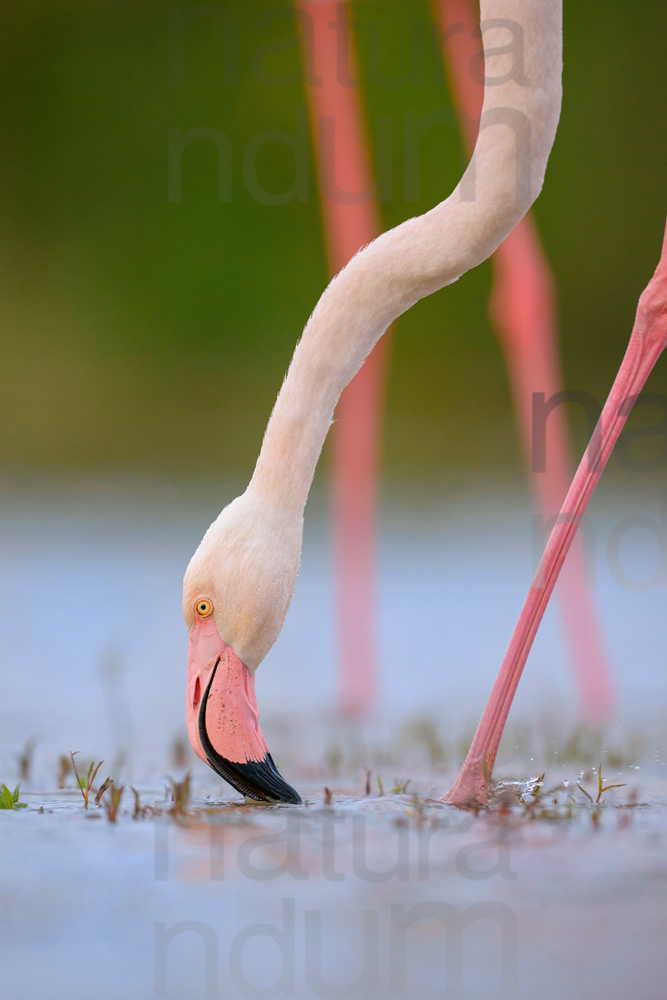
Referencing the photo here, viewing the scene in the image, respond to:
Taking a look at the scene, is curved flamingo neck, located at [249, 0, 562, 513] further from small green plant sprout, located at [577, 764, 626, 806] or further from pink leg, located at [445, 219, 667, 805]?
small green plant sprout, located at [577, 764, 626, 806]

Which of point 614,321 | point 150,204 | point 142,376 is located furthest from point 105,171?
point 614,321

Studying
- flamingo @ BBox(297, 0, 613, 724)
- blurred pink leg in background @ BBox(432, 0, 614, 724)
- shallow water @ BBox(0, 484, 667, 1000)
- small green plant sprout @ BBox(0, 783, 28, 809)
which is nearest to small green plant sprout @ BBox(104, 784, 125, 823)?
shallow water @ BBox(0, 484, 667, 1000)

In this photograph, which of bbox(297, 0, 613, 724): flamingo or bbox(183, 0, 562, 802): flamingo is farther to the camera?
bbox(297, 0, 613, 724): flamingo

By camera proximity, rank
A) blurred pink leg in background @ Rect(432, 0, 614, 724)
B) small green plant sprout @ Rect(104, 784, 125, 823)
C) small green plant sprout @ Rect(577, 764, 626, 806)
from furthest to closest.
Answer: blurred pink leg in background @ Rect(432, 0, 614, 724) → small green plant sprout @ Rect(577, 764, 626, 806) → small green plant sprout @ Rect(104, 784, 125, 823)

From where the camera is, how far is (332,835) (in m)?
2.12

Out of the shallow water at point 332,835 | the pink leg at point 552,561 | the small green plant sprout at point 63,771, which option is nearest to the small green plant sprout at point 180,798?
the shallow water at point 332,835

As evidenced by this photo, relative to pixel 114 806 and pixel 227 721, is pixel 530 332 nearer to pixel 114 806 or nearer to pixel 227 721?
pixel 227 721

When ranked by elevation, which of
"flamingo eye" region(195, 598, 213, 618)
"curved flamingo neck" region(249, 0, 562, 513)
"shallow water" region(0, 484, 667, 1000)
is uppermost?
"curved flamingo neck" region(249, 0, 562, 513)

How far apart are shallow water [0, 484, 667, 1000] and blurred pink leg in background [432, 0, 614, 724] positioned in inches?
11.9

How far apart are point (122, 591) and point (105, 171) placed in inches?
206

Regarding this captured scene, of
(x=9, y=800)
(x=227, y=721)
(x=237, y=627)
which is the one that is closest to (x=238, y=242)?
(x=237, y=627)

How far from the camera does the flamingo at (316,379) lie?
2.38 m

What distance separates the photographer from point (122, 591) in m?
4.97

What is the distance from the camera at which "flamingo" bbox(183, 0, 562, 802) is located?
2375mm
